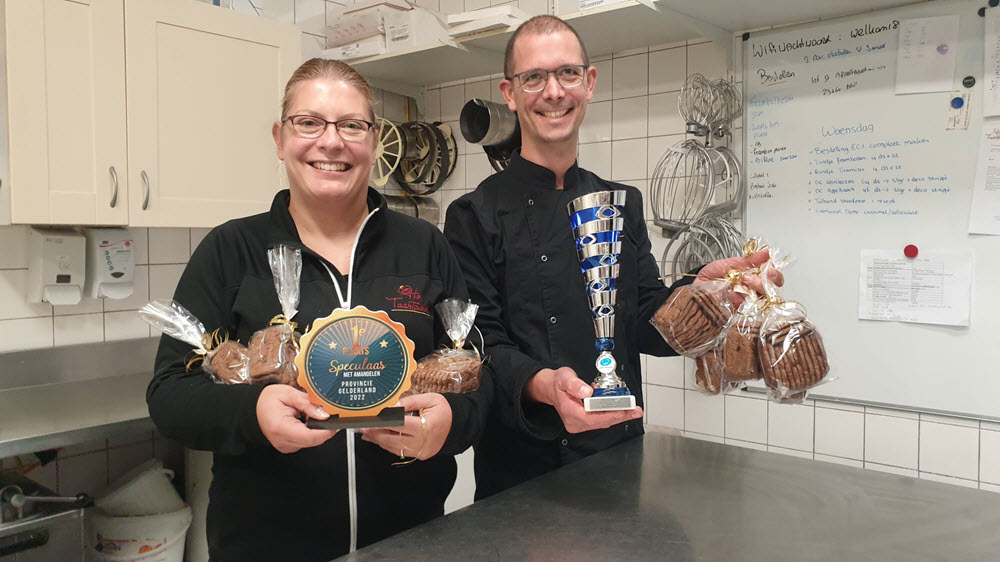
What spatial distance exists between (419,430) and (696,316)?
50cm

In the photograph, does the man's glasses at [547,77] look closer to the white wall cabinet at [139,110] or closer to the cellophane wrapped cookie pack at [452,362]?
the cellophane wrapped cookie pack at [452,362]

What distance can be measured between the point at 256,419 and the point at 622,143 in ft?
6.18

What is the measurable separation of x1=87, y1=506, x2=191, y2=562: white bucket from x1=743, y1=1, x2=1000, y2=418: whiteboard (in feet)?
6.42

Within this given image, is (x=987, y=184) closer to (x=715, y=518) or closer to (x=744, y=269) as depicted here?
(x=744, y=269)

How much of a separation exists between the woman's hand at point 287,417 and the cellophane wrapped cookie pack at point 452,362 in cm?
16

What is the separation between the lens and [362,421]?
3.15 feet

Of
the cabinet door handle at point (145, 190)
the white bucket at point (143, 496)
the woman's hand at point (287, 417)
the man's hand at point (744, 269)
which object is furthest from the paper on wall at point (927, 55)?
the white bucket at point (143, 496)

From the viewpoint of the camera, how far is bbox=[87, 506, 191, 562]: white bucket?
6.72 ft

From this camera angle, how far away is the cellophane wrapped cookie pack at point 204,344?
105 centimetres

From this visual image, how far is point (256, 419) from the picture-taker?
988 mm

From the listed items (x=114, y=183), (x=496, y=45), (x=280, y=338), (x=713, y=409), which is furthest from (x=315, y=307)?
(x=496, y=45)

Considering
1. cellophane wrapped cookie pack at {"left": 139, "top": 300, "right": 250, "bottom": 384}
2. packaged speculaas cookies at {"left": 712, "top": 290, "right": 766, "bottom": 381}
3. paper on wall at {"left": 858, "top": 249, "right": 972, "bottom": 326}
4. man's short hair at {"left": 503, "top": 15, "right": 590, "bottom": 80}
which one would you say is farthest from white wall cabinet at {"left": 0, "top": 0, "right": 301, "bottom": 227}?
paper on wall at {"left": 858, "top": 249, "right": 972, "bottom": 326}

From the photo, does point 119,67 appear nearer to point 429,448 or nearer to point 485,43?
point 485,43

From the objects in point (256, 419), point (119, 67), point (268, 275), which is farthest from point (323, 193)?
point (119, 67)
